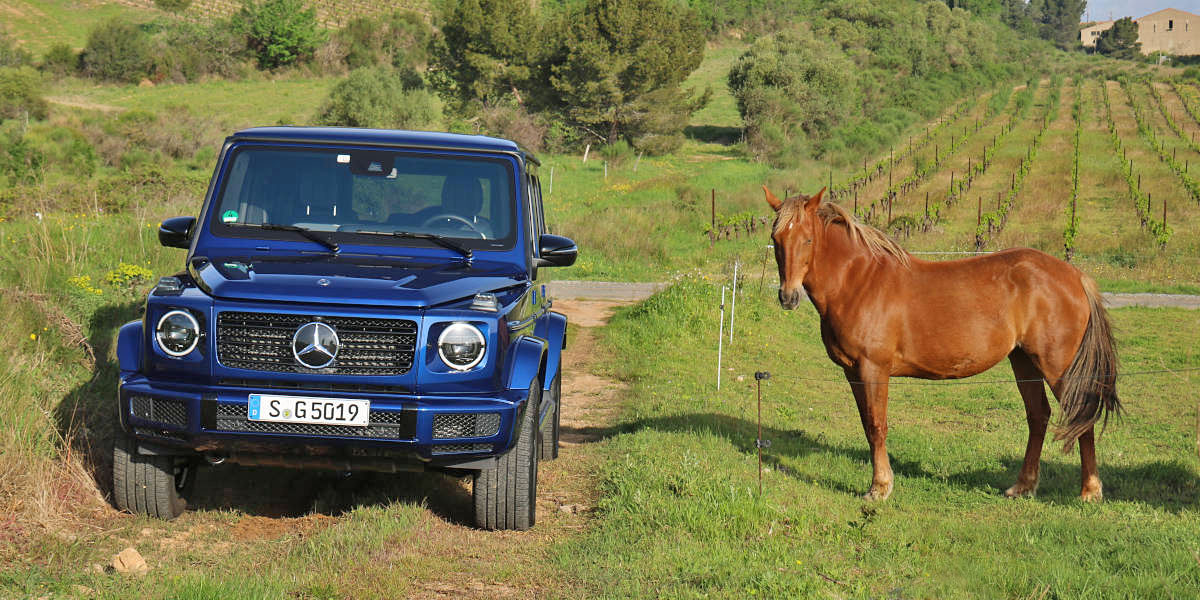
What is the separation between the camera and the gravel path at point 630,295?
1834 centimetres

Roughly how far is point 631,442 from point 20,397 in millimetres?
4071

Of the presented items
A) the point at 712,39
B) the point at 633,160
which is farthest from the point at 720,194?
the point at 712,39

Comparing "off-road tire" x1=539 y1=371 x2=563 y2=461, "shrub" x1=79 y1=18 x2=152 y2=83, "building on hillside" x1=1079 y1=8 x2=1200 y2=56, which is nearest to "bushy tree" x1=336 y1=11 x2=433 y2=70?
"shrub" x1=79 y1=18 x2=152 y2=83

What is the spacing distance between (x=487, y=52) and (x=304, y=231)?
49.5 meters

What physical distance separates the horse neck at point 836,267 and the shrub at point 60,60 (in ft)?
205

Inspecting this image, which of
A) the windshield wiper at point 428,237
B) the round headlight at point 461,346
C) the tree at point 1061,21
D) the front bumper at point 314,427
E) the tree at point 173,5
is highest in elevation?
the tree at point 1061,21

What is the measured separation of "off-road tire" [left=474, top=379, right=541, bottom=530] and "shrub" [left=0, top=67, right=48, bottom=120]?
135ft

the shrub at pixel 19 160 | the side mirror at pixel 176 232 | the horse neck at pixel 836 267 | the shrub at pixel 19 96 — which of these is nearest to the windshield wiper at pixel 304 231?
the side mirror at pixel 176 232

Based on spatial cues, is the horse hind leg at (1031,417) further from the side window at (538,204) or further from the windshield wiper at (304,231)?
the windshield wiper at (304,231)

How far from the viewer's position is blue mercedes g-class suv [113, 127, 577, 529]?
488 centimetres

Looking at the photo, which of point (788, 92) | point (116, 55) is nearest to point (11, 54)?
point (116, 55)

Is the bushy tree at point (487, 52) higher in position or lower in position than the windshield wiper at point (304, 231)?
higher

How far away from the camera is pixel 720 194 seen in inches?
1382

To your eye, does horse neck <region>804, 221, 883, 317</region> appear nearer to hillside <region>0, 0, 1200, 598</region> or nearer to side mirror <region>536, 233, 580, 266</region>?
hillside <region>0, 0, 1200, 598</region>
